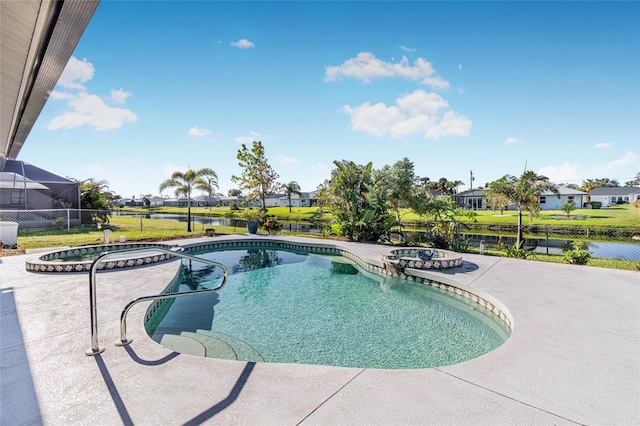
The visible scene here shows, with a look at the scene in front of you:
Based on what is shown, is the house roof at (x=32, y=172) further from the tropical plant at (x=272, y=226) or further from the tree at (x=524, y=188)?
the tree at (x=524, y=188)

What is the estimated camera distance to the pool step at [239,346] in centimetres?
427

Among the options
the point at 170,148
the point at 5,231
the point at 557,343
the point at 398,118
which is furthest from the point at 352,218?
the point at 170,148

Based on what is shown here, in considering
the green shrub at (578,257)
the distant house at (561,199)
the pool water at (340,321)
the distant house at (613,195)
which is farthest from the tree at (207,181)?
the distant house at (613,195)

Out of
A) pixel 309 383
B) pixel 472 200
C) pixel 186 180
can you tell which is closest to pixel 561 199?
pixel 472 200

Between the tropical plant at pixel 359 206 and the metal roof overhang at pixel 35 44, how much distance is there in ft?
38.4

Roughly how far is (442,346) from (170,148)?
77.1ft

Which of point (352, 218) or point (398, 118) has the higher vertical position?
point (398, 118)

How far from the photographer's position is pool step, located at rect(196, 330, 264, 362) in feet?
14.0

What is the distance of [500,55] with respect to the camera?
11.5 meters

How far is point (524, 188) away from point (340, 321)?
1375 centimetres

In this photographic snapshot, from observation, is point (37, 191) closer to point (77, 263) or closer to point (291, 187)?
point (77, 263)

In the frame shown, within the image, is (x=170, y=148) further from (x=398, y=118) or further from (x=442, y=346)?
(x=442, y=346)

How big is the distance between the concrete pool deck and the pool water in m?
1.01

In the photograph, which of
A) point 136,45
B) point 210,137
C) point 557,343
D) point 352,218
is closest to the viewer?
point 557,343
